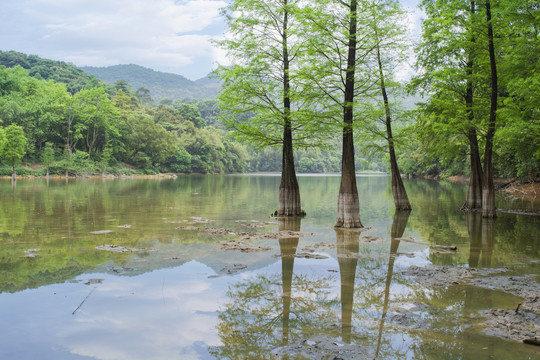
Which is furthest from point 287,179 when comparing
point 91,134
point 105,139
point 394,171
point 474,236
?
point 91,134

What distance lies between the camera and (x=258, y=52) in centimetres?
2131

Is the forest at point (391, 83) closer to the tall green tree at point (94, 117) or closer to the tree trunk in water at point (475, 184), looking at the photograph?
the tree trunk in water at point (475, 184)

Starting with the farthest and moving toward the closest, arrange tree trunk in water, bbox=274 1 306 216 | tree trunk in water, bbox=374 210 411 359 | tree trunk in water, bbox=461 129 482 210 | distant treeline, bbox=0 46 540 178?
1. distant treeline, bbox=0 46 540 178
2. tree trunk in water, bbox=461 129 482 210
3. tree trunk in water, bbox=274 1 306 216
4. tree trunk in water, bbox=374 210 411 359

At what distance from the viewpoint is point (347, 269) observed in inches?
402

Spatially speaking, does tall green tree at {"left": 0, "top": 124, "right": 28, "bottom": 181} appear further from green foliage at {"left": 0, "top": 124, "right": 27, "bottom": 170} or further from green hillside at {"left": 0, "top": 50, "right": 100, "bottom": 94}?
green hillside at {"left": 0, "top": 50, "right": 100, "bottom": 94}

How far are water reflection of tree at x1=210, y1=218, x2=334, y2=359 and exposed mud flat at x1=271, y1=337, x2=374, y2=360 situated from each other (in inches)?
7.0

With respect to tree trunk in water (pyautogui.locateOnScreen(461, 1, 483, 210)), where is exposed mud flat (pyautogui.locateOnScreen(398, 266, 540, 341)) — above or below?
below

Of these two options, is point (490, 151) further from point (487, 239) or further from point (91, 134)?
point (91, 134)

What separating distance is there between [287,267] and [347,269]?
4.88 feet

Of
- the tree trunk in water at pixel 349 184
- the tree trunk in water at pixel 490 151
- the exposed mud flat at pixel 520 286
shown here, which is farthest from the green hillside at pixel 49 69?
the exposed mud flat at pixel 520 286

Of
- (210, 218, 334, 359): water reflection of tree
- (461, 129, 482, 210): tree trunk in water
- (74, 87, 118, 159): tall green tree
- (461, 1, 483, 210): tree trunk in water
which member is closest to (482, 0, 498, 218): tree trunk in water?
(461, 1, 483, 210): tree trunk in water

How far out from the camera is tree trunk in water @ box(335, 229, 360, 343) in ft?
21.5

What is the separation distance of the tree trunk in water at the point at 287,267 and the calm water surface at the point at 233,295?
4cm

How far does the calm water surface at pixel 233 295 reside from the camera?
575cm
